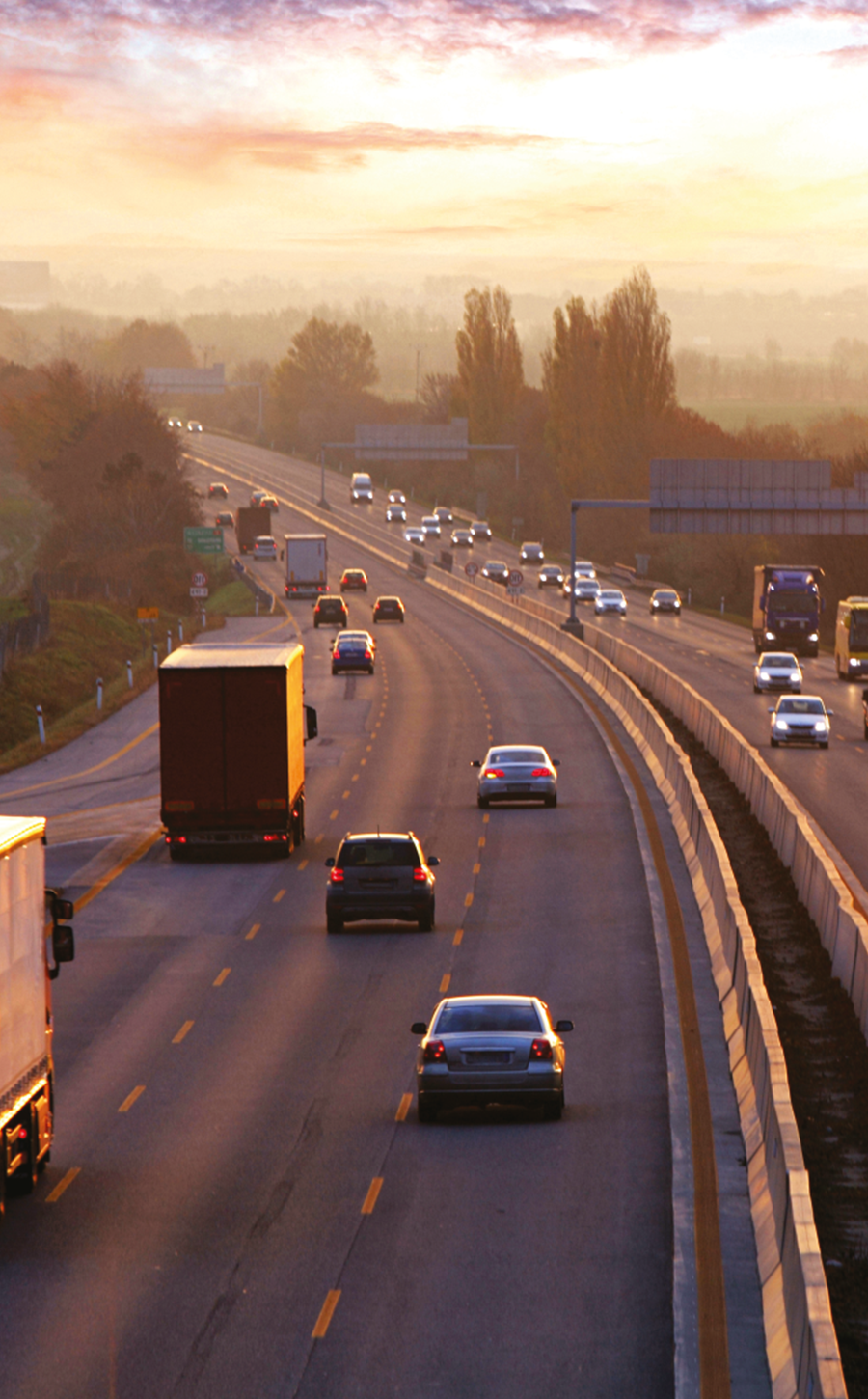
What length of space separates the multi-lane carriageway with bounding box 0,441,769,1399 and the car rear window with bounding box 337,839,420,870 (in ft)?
3.62

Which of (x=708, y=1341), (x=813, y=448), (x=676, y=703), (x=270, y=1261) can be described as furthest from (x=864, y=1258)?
(x=813, y=448)

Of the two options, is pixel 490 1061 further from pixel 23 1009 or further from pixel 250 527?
pixel 250 527

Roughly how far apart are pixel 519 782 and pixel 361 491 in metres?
140

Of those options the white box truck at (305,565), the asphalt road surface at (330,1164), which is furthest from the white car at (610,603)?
the asphalt road surface at (330,1164)

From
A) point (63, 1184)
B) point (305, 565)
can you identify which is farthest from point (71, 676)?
point (63, 1184)

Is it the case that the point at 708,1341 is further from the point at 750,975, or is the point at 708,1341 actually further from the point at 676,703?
the point at 676,703

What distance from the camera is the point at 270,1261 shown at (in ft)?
45.0

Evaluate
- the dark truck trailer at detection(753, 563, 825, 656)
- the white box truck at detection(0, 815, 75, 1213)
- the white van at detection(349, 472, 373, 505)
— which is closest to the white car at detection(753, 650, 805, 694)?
the dark truck trailer at detection(753, 563, 825, 656)

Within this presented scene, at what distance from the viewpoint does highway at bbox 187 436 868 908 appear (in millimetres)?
39062

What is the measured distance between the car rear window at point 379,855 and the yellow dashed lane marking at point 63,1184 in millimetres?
11838

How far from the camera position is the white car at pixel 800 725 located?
171 feet

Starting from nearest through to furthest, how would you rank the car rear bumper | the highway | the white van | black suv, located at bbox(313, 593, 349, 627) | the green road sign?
the car rear bumper → the highway → black suv, located at bbox(313, 593, 349, 627) → the green road sign → the white van

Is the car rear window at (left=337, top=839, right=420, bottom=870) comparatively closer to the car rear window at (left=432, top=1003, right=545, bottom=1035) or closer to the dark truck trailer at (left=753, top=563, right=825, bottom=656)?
the car rear window at (left=432, top=1003, right=545, bottom=1035)

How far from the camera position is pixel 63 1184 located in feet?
52.0
